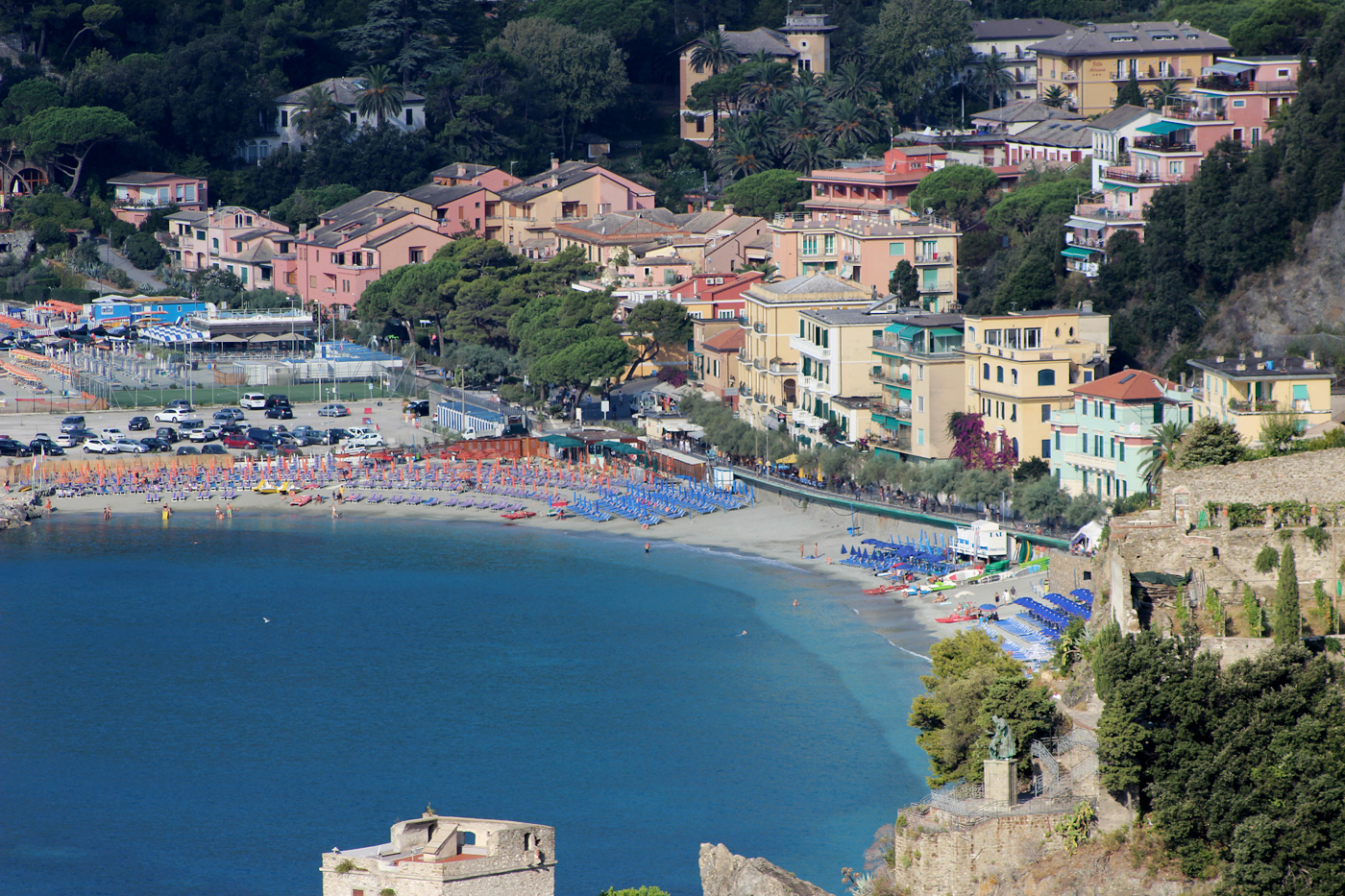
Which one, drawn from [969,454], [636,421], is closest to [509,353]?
[636,421]

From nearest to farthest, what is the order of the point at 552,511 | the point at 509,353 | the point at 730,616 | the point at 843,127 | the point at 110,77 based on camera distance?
1. the point at 730,616
2. the point at 552,511
3. the point at 509,353
4. the point at 843,127
5. the point at 110,77

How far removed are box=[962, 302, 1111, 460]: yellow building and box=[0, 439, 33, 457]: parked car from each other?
130ft

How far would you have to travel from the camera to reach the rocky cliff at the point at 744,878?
32.2m

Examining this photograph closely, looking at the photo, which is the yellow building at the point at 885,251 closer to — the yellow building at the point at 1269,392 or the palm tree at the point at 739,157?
the palm tree at the point at 739,157

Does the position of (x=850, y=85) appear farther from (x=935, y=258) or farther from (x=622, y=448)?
(x=622, y=448)

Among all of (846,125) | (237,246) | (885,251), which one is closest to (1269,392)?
(885,251)

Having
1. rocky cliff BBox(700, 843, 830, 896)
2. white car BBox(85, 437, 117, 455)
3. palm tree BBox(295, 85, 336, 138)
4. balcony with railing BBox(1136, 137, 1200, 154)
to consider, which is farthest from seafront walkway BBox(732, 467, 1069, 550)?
palm tree BBox(295, 85, 336, 138)

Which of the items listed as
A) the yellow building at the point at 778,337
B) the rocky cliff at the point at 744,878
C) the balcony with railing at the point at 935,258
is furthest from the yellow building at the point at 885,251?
the rocky cliff at the point at 744,878

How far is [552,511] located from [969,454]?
1737 centimetres

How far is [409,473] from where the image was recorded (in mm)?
86125

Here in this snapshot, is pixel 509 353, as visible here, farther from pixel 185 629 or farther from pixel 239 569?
pixel 185 629

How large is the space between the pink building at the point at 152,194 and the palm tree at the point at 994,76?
4962 cm

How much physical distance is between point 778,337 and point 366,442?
58.9 feet

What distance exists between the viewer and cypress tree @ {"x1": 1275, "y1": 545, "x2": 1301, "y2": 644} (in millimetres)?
33875
